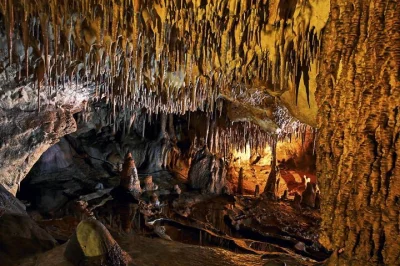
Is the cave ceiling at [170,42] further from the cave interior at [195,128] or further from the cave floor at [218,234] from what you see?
the cave floor at [218,234]

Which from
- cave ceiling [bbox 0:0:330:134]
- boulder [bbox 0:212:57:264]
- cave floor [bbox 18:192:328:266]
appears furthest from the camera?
cave floor [bbox 18:192:328:266]

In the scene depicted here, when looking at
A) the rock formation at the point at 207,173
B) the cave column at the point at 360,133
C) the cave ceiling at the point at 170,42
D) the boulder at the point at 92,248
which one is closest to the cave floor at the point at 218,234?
the boulder at the point at 92,248

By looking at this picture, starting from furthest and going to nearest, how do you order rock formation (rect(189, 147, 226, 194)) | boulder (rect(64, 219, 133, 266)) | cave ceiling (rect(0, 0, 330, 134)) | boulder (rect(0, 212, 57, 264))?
1. rock formation (rect(189, 147, 226, 194))
2. cave ceiling (rect(0, 0, 330, 134))
3. boulder (rect(0, 212, 57, 264))
4. boulder (rect(64, 219, 133, 266))

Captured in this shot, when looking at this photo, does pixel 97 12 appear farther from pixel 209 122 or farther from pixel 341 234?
pixel 209 122

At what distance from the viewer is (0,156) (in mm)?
7180

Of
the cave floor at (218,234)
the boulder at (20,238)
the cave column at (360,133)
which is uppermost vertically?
the cave column at (360,133)

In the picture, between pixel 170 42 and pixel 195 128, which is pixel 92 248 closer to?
pixel 170 42

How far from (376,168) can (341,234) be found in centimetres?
58

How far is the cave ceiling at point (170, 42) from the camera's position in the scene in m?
4.48

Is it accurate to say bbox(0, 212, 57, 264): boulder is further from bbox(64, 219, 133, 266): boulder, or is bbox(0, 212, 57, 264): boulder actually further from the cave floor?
bbox(64, 219, 133, 266): boulder

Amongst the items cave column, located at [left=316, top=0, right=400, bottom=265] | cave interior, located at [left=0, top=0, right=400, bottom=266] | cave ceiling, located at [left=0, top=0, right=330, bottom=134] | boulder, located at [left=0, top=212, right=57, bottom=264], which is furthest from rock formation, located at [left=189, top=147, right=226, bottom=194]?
cave column, located at [left=316, top=0, right=400, bottom=265]

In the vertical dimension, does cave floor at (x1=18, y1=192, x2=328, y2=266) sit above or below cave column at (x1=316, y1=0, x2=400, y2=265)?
below

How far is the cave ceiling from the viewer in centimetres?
448

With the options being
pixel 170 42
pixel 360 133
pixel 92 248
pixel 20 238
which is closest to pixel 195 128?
pixel 170 42
